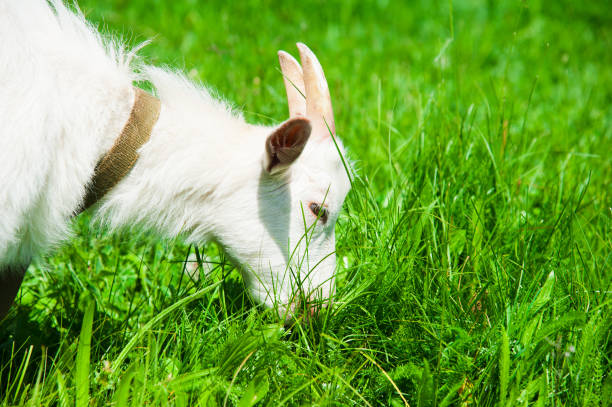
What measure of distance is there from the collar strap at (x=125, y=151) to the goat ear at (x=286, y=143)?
49cm

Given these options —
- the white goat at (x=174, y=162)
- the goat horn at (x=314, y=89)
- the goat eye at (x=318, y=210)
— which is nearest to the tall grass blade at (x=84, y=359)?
the white goat at (x=174, y=162)

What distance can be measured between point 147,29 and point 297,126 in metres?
4.23

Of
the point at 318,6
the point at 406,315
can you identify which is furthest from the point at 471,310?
the point at 318,6

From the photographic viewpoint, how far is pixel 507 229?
2.91 metres

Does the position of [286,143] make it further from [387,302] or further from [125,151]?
[387,302]

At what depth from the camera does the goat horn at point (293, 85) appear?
2.60 metres

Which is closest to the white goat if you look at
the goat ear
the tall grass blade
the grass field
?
the goat ear

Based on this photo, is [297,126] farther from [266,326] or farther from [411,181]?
[411,181]

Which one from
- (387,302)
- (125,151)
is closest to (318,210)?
(387,302)

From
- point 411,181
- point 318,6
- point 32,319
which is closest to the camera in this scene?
point 32,319

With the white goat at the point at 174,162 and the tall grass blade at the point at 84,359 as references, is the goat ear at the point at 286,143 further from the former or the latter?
the tall grass blade at the point at 84,359

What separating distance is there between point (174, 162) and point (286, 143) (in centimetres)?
46

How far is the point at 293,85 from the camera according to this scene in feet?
8.52

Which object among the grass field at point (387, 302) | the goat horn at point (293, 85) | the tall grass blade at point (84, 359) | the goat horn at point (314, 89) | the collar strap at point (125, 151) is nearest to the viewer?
the tall grass blade at point (84, 359)
